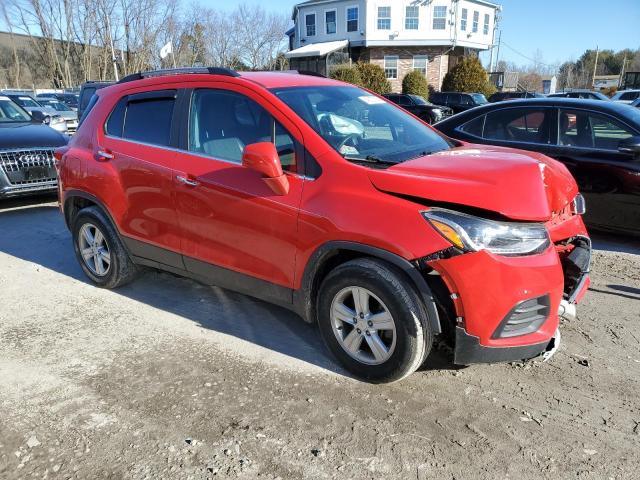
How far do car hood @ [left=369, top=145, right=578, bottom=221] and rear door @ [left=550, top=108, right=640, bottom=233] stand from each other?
2597mm

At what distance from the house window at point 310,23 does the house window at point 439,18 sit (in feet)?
30.5

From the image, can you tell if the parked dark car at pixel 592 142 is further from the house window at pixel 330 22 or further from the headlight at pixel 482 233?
the house window at pixel 330 22

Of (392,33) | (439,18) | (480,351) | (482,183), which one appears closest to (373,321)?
(480,351)

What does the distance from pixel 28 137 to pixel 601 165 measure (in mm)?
7821

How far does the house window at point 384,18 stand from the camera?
123 ft

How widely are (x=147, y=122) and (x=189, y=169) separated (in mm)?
768

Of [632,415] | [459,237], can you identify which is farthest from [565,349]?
[459,237]

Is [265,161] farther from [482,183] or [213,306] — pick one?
[213,306]

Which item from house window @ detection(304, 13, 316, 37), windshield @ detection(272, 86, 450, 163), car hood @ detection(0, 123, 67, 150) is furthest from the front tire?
house window @ detection(304, 13, 316, 37)

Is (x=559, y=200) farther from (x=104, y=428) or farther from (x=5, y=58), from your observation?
(x=5, y=58)

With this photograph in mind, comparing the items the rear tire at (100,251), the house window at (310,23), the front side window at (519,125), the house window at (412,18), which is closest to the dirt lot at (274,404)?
the rear tire at (100,251)

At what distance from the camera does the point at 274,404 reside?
2.95m

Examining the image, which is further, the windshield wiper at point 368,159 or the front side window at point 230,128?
the front side window at point 230,128

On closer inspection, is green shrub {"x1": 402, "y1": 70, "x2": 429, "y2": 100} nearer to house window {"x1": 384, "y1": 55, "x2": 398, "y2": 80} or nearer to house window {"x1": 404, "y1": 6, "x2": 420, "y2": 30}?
house window {"x1": 384, "y1": 55, "x2": 398, "y2": 80}
